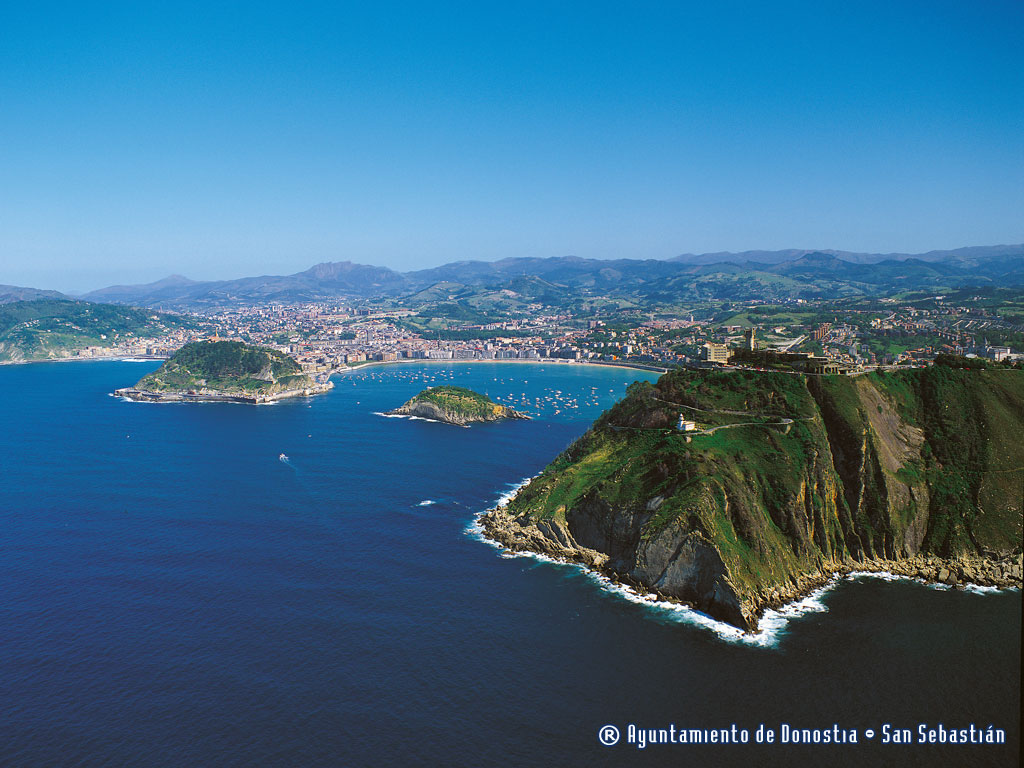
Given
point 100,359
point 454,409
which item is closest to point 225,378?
point 454,409

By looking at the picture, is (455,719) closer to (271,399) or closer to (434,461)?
(434,461)

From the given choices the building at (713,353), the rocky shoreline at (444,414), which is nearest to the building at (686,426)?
the building at (713,353)

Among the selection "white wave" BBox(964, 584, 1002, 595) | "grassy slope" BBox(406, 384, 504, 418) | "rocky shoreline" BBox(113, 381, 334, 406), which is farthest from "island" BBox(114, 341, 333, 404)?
"white wave" BBox(964, 584, 1002, 595)

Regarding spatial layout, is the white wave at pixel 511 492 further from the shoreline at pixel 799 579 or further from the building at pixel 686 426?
the building at pixel 686 426

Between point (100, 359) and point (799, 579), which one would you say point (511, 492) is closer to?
point (799, 579)

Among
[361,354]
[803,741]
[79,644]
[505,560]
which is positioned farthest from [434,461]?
[361,354]

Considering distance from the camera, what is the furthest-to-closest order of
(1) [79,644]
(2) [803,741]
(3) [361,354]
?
(3) [361,354]
(1) [79,644]
(2) [803,741]

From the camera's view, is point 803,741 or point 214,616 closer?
point 803,741

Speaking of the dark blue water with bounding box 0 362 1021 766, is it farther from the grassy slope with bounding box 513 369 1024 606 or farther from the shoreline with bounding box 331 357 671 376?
the shoreline with bounding box 331 357 671 376
